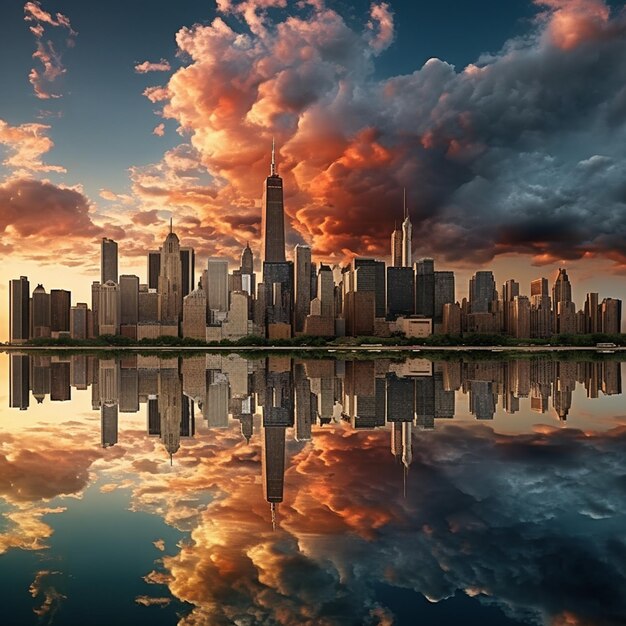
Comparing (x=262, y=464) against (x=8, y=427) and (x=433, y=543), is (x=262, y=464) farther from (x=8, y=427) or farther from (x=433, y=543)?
(x=8, y=427)

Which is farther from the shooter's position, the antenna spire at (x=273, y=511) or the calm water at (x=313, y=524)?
the antenna spire at (x=273, y=511)

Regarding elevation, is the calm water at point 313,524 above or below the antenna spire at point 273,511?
below

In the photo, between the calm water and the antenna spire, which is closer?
the calm water

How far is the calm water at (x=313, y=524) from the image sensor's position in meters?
6.86

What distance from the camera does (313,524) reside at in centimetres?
922

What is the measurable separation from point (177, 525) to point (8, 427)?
13658 millimetres

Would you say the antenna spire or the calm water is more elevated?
the antenna spire

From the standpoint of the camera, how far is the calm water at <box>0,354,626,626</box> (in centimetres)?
686

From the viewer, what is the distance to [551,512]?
397 inches

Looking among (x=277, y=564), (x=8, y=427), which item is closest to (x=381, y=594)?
(x=277, y=564)

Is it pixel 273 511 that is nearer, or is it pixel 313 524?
pixel 313 524

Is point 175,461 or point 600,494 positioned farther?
point 175,461


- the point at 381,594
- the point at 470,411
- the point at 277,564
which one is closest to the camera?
the point at 381,594

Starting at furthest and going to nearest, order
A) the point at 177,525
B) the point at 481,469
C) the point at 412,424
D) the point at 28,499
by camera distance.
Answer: the point at 412,424, the point at 481,469, the point at 28,499, the point at 177,525
